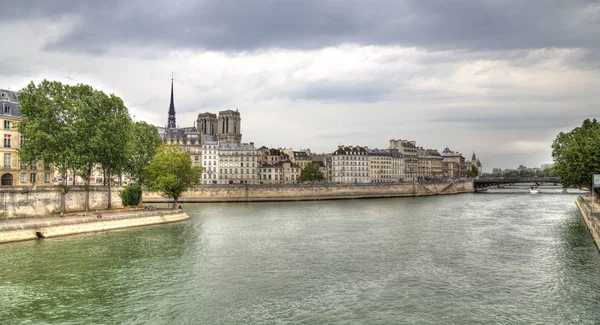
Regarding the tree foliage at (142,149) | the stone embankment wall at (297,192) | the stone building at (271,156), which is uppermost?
the stone building at (271,156)

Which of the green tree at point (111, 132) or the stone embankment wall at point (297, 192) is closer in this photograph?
the green tree at point (111, 132)

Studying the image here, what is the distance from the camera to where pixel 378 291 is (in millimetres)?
23625

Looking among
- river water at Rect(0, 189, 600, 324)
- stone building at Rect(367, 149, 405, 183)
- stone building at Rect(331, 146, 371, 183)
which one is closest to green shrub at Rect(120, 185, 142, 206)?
river water at Rect(0, 189, 600, 324)

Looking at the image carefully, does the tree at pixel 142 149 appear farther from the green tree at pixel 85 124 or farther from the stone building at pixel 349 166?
the stone building at pixel 349 166

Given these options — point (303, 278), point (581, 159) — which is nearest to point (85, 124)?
point (303, 278)

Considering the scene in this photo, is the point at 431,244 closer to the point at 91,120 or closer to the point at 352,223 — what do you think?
the point at 352,223

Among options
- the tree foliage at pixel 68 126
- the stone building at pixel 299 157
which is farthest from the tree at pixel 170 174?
the stone building at pixel 299 157

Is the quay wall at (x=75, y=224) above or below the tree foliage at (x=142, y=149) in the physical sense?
below

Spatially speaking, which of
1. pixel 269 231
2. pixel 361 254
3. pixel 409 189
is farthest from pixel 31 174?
pixel 409 189

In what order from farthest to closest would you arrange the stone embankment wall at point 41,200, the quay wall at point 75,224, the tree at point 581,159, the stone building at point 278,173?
the stone building at point 278,173 < the tree at point 581,159 < the stone embankment wall at point 41,200 < the quay wall at point 75,224

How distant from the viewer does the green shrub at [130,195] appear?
56.3m

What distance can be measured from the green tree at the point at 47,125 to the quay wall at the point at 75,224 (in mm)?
6347

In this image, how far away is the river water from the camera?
20.2 meters

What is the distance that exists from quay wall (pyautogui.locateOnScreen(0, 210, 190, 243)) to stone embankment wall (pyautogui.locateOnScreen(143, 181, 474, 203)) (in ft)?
130
